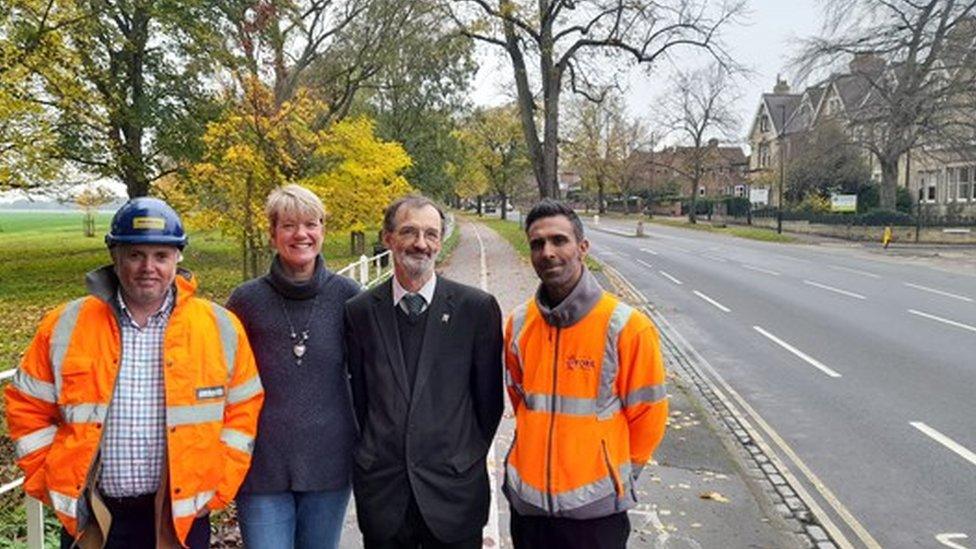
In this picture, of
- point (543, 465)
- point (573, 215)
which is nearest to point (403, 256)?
point (573, 215)

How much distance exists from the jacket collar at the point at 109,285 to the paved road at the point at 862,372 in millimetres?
4585

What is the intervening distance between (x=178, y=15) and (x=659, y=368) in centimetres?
2017

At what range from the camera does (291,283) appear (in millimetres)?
2947

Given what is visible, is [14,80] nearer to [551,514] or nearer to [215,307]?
[215,307]

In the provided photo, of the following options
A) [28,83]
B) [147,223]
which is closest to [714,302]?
[147,223]

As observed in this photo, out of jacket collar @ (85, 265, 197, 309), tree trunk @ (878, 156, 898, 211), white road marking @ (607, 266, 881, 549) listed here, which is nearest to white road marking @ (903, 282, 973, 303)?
white road marking @ (607, 266, 881, 549)

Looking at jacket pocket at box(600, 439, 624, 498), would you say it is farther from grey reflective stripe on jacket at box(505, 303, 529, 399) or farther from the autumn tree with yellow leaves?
the autumn tree with yellow leaves

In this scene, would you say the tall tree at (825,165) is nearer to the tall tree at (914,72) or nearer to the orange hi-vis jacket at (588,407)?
the tall tree at (914,72)

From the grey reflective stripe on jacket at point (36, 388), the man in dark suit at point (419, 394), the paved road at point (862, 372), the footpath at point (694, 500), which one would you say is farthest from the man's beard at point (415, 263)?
the paved road at point (862, 372)

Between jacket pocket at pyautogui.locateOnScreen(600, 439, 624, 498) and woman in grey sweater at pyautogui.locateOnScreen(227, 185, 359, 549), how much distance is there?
1.04 metres

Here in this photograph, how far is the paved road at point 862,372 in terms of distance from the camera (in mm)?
5621

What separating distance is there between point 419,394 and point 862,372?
858cm

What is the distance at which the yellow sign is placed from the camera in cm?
255

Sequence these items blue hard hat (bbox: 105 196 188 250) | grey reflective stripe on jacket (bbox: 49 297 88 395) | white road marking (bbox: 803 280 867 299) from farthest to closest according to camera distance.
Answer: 1. white road marking (bbox: 803 280 867 299)
2. blue hard hat (bbox: 105 196 188 250)
3. grey reflective stripe on jacket (bbox: 49 297 88 395)
